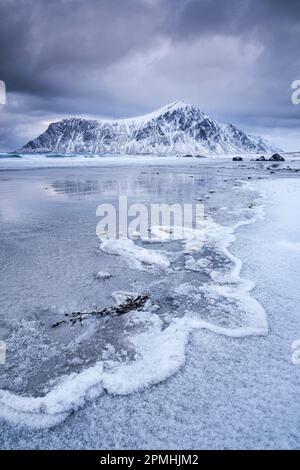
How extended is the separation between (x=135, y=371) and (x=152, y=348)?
0.28m

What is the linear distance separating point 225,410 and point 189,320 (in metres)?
0.97

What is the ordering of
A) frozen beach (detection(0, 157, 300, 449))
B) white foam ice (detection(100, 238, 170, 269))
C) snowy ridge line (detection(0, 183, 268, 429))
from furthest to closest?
white foam ice (detection(100, 238, 170, 269)) < snowy ridge line (detection(0, 183, 268, 429)) < frozen beach (detection(0, 157, 300, 449))

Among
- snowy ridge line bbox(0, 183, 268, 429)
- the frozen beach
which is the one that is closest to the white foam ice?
the frozen beach

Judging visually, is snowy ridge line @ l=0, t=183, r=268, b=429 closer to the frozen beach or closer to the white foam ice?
the frozen beach

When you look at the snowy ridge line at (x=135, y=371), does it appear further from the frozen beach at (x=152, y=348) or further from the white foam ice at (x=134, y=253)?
the white foam ice at (x=134, y=253)

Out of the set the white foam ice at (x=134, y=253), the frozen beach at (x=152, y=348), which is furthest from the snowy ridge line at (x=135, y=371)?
the white foam ice at (x=134, y=253)

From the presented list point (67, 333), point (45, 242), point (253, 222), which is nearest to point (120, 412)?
point (67, 333)

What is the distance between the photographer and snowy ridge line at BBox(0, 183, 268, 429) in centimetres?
172

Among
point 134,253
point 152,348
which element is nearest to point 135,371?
point 152,348

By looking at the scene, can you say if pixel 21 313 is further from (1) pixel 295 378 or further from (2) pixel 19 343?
(1) pixel 295 378

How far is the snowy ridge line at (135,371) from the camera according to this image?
172cm

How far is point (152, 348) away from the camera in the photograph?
7.43 ft

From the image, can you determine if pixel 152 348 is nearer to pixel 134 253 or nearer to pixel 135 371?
pixel 135 371

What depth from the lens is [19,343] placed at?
2.29m
